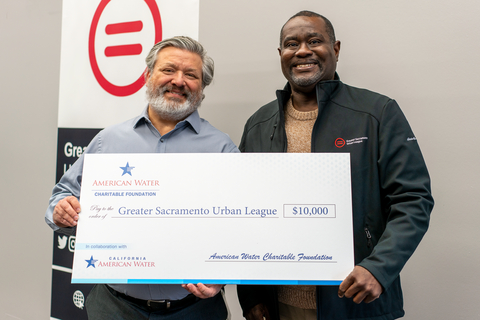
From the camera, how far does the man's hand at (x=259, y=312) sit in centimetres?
134

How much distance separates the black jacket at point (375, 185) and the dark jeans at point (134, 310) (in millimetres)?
138

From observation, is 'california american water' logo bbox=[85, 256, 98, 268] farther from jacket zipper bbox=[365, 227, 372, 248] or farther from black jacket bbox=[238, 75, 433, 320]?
jacket zipper bbox=[365, 227, 372, 248]

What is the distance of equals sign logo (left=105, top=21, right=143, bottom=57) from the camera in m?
2.20

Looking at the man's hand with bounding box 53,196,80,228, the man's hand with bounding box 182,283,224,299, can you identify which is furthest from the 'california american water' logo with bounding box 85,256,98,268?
the man's hand with bounding box 182,283,224,299

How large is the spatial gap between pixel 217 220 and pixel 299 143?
0.47m

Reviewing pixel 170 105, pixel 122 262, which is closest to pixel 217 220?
pixel 122 262

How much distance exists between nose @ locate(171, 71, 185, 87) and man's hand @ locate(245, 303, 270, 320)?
101 cm

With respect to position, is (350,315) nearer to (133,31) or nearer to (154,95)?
(154,95)

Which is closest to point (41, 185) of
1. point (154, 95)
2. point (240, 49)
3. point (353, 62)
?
point (154, 95)

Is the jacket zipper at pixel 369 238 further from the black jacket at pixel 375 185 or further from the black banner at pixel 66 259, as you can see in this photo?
the black banner at pixel 66 259

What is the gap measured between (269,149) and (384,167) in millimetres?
460

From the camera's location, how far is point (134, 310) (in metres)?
1.26

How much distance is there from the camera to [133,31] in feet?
7.27

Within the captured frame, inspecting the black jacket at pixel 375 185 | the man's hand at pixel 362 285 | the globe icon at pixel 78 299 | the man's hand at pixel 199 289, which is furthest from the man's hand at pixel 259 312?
the globe icon at pixel 78 299
